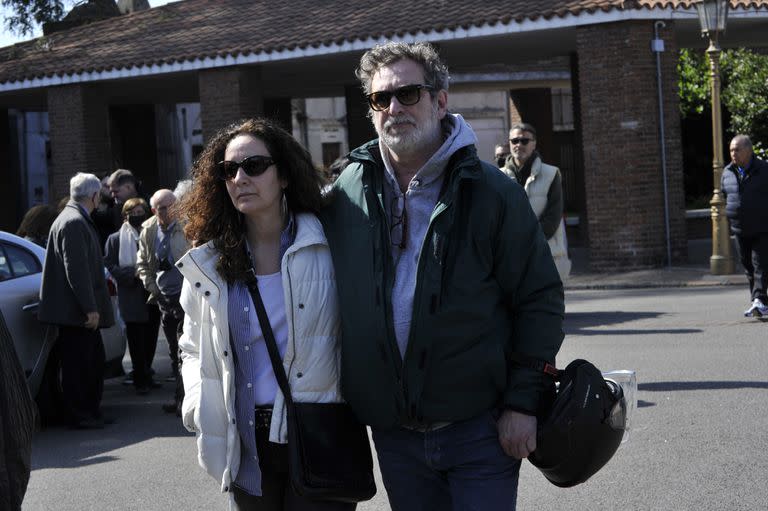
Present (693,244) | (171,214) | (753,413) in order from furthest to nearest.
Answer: (693,244)
(753,413)
(171,214)

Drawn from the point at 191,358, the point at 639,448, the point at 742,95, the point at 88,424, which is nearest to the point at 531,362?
the point at 191,358

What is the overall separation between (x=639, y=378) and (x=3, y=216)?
26.3 metres

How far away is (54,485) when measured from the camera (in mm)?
7316

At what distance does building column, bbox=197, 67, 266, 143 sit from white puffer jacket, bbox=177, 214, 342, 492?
21.0 meters

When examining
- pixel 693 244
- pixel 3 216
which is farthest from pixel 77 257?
pixel 3 216

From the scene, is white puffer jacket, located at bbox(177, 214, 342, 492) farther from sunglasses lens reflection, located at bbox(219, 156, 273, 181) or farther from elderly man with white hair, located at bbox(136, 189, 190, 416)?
elderly man with white hair, located at bbox(136, 189, 190, 416)

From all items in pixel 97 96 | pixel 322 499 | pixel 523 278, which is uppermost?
pixel 97 96

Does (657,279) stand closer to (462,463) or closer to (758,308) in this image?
(758,308)

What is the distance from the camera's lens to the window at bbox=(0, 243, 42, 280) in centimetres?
931

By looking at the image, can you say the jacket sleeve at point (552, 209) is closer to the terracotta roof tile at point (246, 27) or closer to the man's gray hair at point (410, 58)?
the man's gray hair at point (410, 58)

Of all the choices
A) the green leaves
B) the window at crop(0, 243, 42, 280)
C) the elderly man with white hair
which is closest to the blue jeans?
the elderly man with white hair

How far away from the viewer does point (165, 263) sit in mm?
9539

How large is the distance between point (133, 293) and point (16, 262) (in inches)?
54.0

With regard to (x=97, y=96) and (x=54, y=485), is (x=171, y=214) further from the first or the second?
(x=97, y=96)
